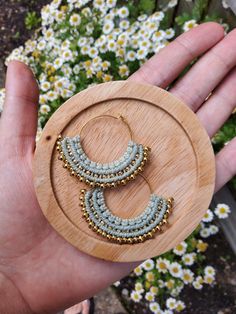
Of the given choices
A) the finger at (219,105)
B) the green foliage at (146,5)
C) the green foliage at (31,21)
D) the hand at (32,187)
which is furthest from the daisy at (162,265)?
the green foliage at (31,21)

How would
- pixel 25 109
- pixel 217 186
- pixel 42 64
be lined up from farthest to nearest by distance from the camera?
pixel 42 64 < pixel 217 186 < pixel 25 109

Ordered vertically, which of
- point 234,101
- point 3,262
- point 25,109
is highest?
point 234,101

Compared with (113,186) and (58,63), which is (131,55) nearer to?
(58,63)

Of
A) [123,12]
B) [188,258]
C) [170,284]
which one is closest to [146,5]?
[123,12]

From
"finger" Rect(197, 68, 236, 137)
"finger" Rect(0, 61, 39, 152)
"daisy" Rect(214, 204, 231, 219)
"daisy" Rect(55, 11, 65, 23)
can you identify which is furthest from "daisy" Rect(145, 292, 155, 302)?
"daisy" Rect(55, 11, 65, 23)

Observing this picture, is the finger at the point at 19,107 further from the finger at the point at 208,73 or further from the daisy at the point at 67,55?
the daisy at the point at 67,55

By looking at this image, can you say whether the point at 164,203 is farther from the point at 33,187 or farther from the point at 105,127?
the point at 33,187

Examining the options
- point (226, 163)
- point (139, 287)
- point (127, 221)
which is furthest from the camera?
point (139, 287)

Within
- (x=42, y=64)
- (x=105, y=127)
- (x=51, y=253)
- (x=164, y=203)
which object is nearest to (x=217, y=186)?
(x=164, y=203)

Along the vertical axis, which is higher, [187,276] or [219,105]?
[219,105]
